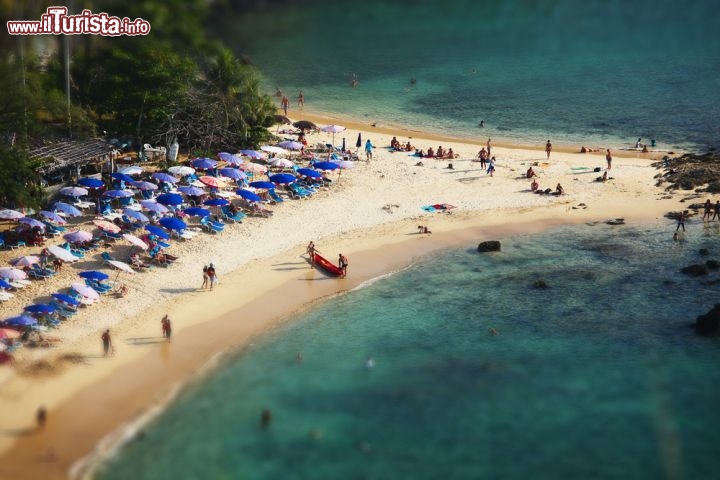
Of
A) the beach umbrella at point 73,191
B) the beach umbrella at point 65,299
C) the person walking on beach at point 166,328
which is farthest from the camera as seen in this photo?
the beach umbrella at point 73,191

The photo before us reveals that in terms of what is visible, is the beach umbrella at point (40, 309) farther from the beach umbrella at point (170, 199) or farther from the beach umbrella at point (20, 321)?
the beach umbrella at point (170, 199)

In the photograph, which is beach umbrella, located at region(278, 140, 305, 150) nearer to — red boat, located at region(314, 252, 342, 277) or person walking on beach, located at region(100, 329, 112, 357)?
red boat, located at region(314, 252, 342, 277)

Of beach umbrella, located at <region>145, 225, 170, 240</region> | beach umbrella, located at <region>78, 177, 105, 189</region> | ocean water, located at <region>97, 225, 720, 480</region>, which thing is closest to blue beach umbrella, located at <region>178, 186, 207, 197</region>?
beach umbrella, located at <region>78, 177, 105, 189</region>

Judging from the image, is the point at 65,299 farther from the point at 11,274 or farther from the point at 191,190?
the point at 191,190

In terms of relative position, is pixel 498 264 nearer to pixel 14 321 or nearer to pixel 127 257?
pixel 127 257

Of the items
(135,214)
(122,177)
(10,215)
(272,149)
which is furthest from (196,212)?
(272,149)

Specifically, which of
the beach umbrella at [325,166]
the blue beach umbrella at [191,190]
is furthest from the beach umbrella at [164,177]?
the beach umbrella at [325,166]
